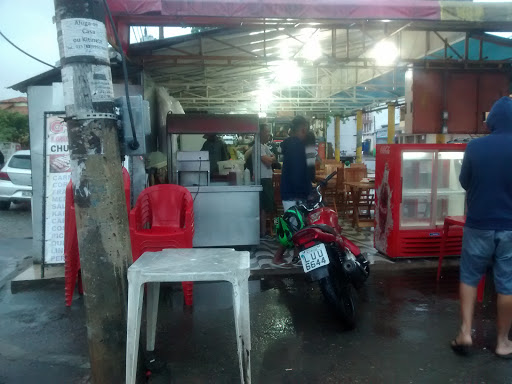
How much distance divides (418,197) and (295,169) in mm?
1814

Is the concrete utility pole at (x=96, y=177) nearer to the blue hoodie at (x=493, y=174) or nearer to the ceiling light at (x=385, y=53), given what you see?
the blue hoodie at (x=493, y=174)

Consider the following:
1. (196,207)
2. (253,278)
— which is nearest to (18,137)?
(196,207)

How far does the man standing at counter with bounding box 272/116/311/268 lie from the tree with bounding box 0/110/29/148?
18066mm

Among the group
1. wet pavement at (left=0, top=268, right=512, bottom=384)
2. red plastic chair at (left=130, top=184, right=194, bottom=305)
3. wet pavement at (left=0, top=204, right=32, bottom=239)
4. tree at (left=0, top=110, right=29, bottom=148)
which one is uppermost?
tree at (left=0, top=110, right=29, bottom=148)

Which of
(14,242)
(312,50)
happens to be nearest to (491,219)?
(312,50)

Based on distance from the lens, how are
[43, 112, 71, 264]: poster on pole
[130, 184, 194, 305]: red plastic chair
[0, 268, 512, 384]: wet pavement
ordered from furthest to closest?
[43, 112, 71, 264]: poster on pole
[130, 184, 194, 305]: red plastic chair
[0, 268, 512, 384]: wet pavement

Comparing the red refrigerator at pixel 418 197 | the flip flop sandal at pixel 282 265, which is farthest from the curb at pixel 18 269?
the red refrigerator at pixel 418 197

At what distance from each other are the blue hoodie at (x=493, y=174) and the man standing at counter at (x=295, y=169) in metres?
2.70

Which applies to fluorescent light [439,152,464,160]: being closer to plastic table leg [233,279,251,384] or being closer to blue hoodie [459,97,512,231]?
blue hoodie [459,97,512,231]

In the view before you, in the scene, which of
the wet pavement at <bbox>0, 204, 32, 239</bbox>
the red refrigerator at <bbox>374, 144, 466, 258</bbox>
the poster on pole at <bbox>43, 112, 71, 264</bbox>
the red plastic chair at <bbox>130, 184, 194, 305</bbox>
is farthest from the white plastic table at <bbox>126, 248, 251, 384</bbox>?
the wet pavement at <bbox>0, 204, 32, 239</bbox>

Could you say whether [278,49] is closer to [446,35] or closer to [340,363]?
[446,35]

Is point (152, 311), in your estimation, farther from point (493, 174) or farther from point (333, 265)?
point (493, 174)

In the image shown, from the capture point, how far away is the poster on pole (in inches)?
221

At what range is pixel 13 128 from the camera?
21000 mm
